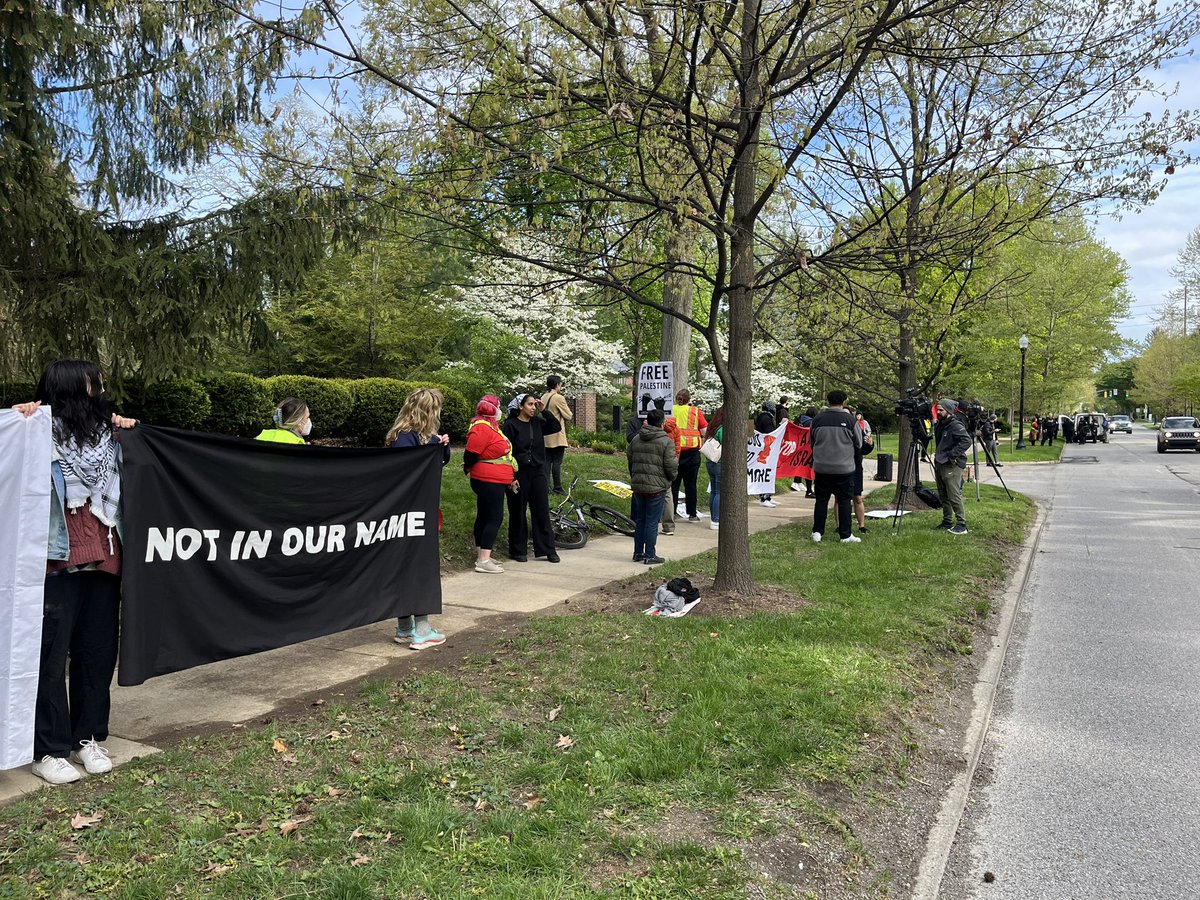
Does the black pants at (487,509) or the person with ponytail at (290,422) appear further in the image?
the black pants at (487,509)

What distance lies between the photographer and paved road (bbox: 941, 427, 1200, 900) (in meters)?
3.56

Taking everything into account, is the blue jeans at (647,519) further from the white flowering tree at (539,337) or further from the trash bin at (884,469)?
the trash bin at (884,469)

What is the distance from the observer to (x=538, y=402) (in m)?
9.70

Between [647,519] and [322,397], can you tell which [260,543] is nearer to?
[647,519]

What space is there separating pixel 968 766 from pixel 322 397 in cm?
1450

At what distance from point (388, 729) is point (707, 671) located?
2.06 meters

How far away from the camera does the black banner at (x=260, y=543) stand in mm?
4449

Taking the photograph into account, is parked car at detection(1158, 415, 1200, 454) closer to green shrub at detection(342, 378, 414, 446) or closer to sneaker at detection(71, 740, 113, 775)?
green shrub at detection(342, 378, 414, 446)

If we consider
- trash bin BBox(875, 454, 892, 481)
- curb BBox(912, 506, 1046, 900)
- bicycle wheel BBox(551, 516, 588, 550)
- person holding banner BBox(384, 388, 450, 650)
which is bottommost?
curb BBox(912, 506, 1046, 900)

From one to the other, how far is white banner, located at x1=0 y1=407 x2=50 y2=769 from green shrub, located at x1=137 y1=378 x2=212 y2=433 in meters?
8.56

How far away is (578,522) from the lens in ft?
36.6

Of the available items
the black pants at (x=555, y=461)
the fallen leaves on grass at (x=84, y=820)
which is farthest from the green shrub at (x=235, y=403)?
the fallen leaves on grass at (x=84, y=820)

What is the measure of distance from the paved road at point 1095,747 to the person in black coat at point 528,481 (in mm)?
5076

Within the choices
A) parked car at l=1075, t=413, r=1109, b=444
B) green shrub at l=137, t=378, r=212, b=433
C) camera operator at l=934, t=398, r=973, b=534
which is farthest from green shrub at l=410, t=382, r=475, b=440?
parked car at l=1075, t=413, r=1109, b=444
